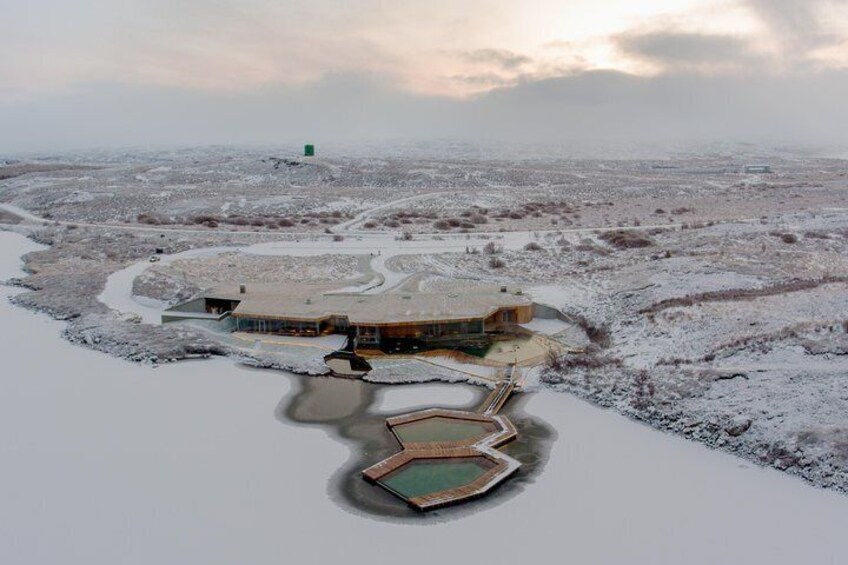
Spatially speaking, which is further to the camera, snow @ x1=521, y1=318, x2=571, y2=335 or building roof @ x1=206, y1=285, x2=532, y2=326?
snow @ x1=521, y1=318, x2=571, y2=335

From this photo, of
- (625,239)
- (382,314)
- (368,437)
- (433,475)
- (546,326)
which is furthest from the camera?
(625,239)

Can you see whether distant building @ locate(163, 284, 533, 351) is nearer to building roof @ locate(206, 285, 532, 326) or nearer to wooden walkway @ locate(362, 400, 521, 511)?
building roof @ locate(206, 285, 532, 326)

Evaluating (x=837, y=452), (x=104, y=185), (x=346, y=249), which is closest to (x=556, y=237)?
(x=346, y=249)

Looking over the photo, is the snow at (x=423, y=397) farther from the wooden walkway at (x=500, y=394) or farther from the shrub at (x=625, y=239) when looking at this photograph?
the shrub at (x=625, y=239)

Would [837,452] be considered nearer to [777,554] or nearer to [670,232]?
[777,554]

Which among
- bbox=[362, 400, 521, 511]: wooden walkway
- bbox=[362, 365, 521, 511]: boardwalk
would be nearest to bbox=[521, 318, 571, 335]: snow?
bbox=[362, 365, 521, 511]: boardwalk

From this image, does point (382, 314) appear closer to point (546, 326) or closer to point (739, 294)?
point (546, 326)

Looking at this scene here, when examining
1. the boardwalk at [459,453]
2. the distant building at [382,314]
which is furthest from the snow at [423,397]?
the distant building at [382,314]

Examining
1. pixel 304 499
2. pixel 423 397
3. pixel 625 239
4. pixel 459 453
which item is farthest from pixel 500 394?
pixel 625 239
